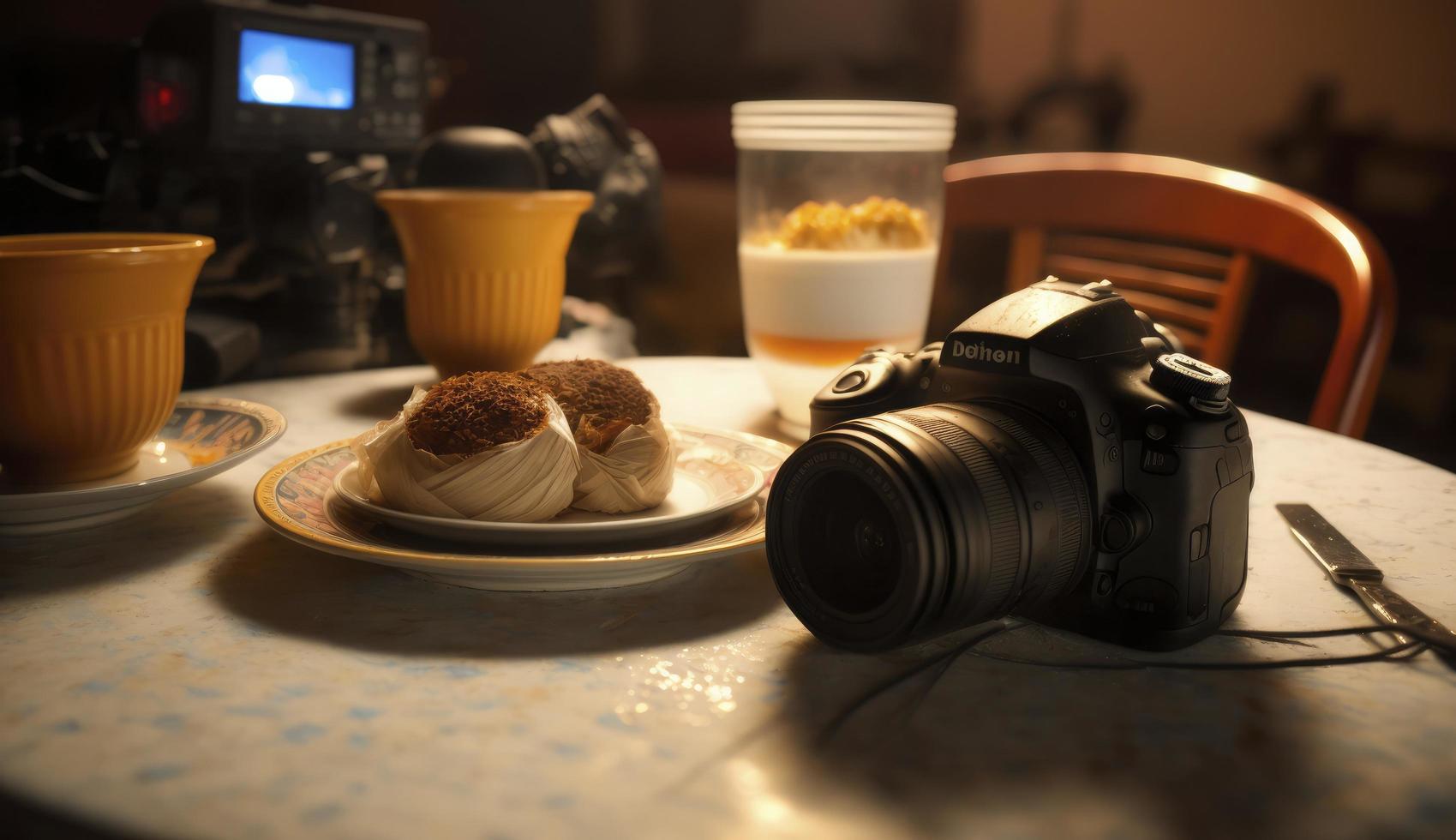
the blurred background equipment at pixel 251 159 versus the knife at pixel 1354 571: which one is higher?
the blurred background equipment at pixel 251 159

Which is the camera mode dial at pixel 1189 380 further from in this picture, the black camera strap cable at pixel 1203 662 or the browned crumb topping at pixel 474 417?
the browned crumb topping at pixel 474 417

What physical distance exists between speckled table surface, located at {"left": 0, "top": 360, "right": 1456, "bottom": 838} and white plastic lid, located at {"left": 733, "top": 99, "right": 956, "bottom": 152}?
370 millimetres

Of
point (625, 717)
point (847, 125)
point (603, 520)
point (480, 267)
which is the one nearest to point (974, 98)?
point (847, 125)

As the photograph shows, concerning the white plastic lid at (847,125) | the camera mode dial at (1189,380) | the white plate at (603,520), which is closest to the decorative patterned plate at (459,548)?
the white plate at (603,520)

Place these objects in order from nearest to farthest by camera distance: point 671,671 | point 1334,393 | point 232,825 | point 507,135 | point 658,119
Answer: point 232,825 < point 671,671 < point 1334,393 < point 507,135 < point 658,119

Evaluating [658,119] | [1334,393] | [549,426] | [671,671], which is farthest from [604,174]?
[671,671]

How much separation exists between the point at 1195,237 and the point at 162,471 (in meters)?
0.94

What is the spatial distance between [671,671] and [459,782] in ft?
0.32

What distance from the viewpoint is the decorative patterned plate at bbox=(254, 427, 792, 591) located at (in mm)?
424

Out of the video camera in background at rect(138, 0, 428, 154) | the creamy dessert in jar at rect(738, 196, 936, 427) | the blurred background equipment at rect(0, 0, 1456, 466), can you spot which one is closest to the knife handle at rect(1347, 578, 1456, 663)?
the creamy dessert in jar at rect(738, 196, 936, 427)

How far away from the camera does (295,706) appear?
0.36 meters

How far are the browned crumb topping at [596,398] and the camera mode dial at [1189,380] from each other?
0.23m

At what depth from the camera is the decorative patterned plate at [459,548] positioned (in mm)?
424

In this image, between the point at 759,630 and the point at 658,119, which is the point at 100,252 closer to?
the point at 759,630
